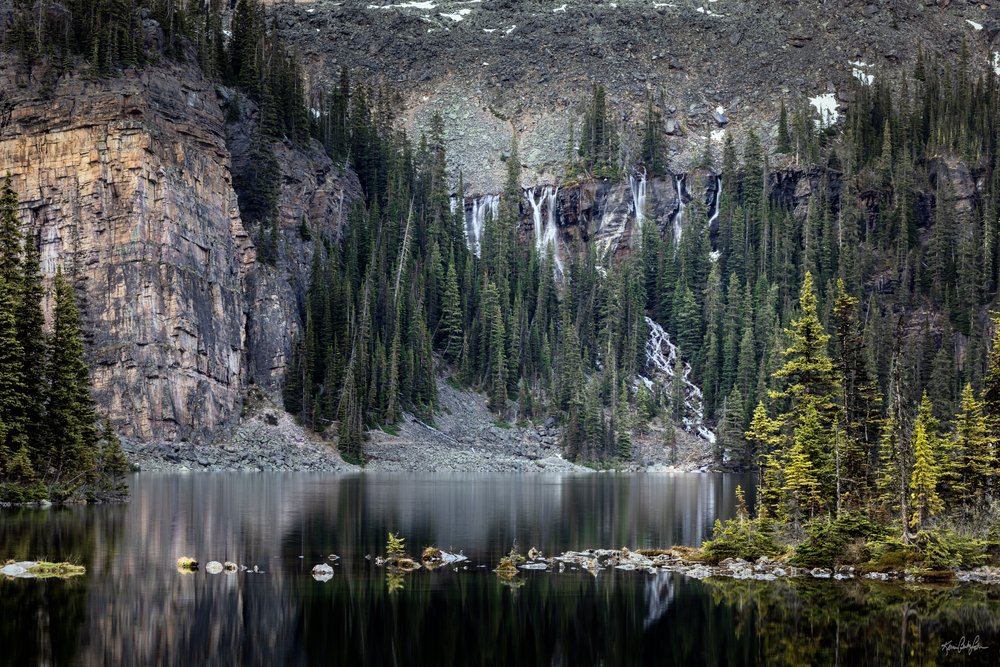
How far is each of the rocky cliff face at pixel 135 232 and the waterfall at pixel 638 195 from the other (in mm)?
82549

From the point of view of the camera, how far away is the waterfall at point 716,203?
614 ft

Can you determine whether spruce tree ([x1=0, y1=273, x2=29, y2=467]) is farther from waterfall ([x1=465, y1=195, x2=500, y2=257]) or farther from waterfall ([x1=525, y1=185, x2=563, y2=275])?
waterfall ([x1=525, y1=185, x2=563, y2=275])

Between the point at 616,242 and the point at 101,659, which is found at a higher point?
the point at 616,242

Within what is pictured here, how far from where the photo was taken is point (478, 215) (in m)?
188

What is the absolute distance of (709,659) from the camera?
99.8 ft

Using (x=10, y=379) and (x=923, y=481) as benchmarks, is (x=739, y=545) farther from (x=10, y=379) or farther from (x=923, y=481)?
(x=10, y=379)

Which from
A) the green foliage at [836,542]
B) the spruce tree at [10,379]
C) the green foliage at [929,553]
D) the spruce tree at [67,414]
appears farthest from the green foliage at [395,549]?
the spruce tree at [67,414]

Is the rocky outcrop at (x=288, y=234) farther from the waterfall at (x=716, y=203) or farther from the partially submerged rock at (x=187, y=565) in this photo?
the partially submerged rock at (x=187, y=565)

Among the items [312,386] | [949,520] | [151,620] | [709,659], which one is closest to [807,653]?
[709,659]

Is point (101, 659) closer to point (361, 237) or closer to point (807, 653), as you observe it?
point (807, 653)

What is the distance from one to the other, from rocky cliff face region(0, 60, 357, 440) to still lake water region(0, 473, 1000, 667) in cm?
5190

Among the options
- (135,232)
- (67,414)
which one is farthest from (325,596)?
(135,232)

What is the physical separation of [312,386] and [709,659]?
9829 centimetres

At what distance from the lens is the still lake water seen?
30.3 meters
